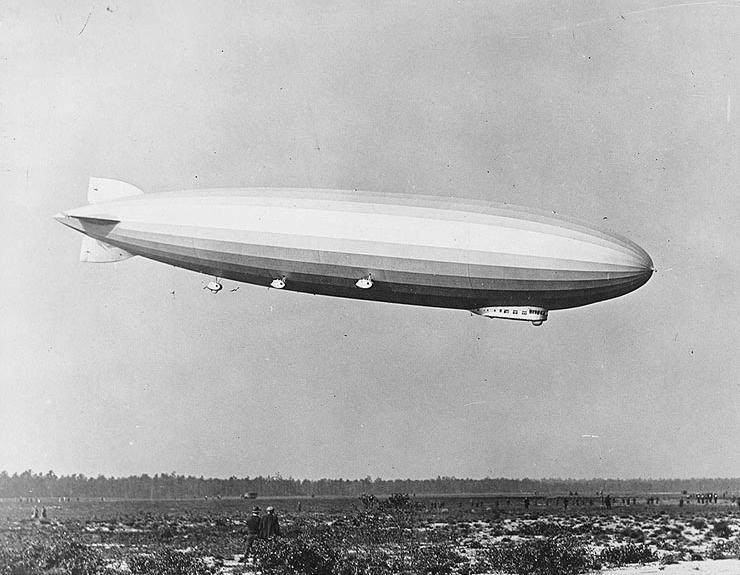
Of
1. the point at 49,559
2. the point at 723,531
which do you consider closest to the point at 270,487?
the point at 723,531

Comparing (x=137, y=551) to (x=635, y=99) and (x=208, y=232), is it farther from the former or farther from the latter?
(x=635, y=99)

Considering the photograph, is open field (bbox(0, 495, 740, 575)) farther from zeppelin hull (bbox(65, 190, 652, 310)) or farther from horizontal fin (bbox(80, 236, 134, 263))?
horizontal fin (bbox(80, 236, 134, 263))

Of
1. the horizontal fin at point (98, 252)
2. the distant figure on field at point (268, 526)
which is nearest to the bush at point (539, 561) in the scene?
the distant figure on field at point (268, 526)

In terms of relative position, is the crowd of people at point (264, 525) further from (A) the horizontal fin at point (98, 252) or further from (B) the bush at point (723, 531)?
(B) the bush at point (723, 531)

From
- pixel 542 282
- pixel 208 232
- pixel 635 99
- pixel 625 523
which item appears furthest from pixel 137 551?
pixel 625 523

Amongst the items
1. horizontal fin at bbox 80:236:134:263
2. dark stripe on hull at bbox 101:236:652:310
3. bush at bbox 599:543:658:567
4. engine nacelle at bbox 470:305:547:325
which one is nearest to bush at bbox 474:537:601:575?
bush at bbox 599:543:658:567
